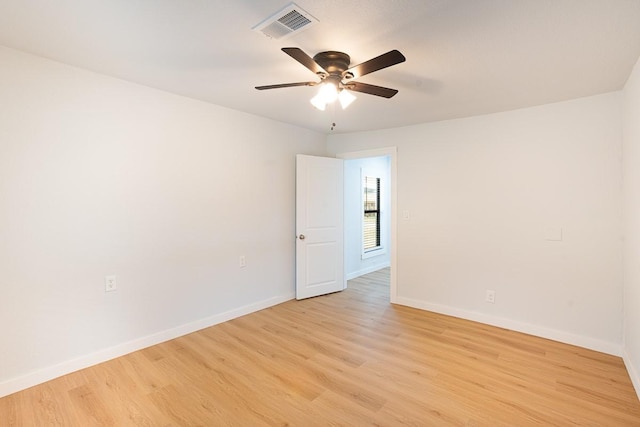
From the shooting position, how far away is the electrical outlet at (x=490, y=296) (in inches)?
137

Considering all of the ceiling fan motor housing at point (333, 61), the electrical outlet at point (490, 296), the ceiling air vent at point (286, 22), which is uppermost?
the ceiling air vent at point (286, 22)

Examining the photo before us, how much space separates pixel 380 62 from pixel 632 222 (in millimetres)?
2364

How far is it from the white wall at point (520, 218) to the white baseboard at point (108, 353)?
2348mm

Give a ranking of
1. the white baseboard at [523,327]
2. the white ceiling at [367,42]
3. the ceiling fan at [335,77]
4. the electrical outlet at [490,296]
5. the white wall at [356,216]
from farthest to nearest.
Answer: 1. the white wall at [356,216]
2. the electrical outlet at [490,296]
3. the white baseboard at [523,327]
4. the ceiling fan at [335,77]
5. the white ceiling at [367,42]

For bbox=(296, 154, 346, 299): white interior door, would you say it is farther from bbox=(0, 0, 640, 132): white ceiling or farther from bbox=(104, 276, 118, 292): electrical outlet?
bbox=(104, 276, 118, 292): electrical outlet

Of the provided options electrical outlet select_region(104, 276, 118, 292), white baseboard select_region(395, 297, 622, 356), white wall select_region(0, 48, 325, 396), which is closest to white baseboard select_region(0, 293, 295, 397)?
white wall select_region(0, 48, 325, 396)

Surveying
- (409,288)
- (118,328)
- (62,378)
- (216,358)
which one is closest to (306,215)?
(409,288)

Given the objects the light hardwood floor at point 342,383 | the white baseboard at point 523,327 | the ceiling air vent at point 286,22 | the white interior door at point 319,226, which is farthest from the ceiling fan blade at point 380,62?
the white baseboard at point 523,327

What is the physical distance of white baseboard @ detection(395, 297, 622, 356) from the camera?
2.85 m

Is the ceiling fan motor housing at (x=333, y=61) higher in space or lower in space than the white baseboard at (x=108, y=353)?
higher

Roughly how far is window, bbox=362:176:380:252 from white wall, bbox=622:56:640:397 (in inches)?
146

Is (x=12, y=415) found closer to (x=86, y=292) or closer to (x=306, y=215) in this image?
(x=86, y=292)

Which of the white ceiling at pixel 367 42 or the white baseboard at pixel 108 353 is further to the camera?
the white baseboard at pixel 108 353

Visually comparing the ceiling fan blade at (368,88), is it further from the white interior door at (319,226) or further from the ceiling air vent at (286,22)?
the white interior door at (319,226)
